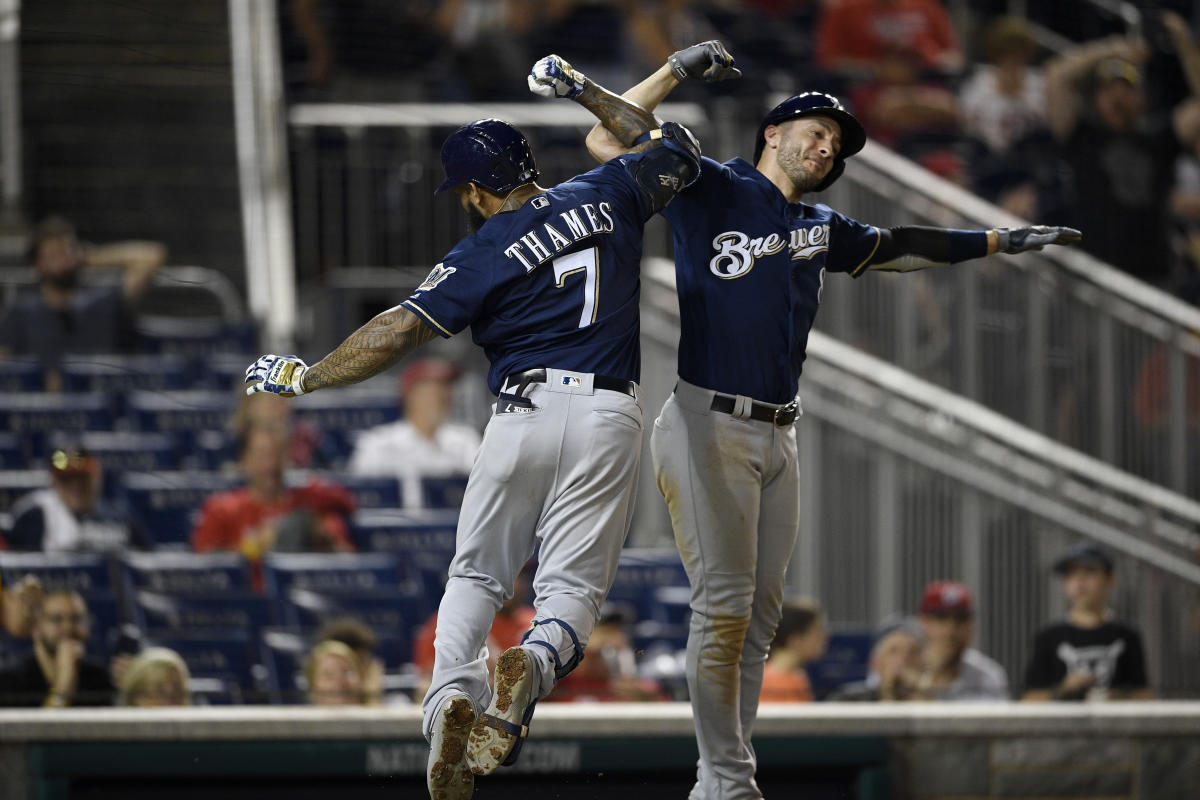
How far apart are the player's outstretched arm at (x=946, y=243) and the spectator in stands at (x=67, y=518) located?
4.00 m

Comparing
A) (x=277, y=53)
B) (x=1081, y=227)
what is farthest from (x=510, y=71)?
(x=1081, y=227)

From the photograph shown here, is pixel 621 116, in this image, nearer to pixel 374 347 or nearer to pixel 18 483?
pixel 374 347

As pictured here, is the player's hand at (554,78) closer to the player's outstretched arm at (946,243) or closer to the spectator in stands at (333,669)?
the player's outstretched arm at (946,243)

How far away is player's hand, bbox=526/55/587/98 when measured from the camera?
4613 millimetres

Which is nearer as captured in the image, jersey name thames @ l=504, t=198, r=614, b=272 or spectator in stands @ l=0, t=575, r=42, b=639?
jersey name thames @ l=504, t=198, r=614, b=272

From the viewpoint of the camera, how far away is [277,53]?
35.1ft

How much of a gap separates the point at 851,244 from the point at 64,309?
5563 millimetres

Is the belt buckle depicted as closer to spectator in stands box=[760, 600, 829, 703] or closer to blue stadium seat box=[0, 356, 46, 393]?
spectator in stands box=[760, 600, 829, 703]

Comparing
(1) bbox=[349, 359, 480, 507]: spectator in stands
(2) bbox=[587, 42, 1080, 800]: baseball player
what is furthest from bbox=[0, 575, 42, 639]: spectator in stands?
(2) bbox=[587, 42, 1080, 800]: baseball player

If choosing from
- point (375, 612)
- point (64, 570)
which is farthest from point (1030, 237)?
point (64, 570)

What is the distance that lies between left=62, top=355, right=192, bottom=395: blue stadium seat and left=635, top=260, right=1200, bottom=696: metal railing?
3.58m

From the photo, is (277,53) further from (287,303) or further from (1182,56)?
(1182,56)

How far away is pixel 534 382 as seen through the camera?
4.55m

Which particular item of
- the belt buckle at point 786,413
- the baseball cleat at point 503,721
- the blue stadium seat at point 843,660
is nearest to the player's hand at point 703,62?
the belt buckle at point 786,413
